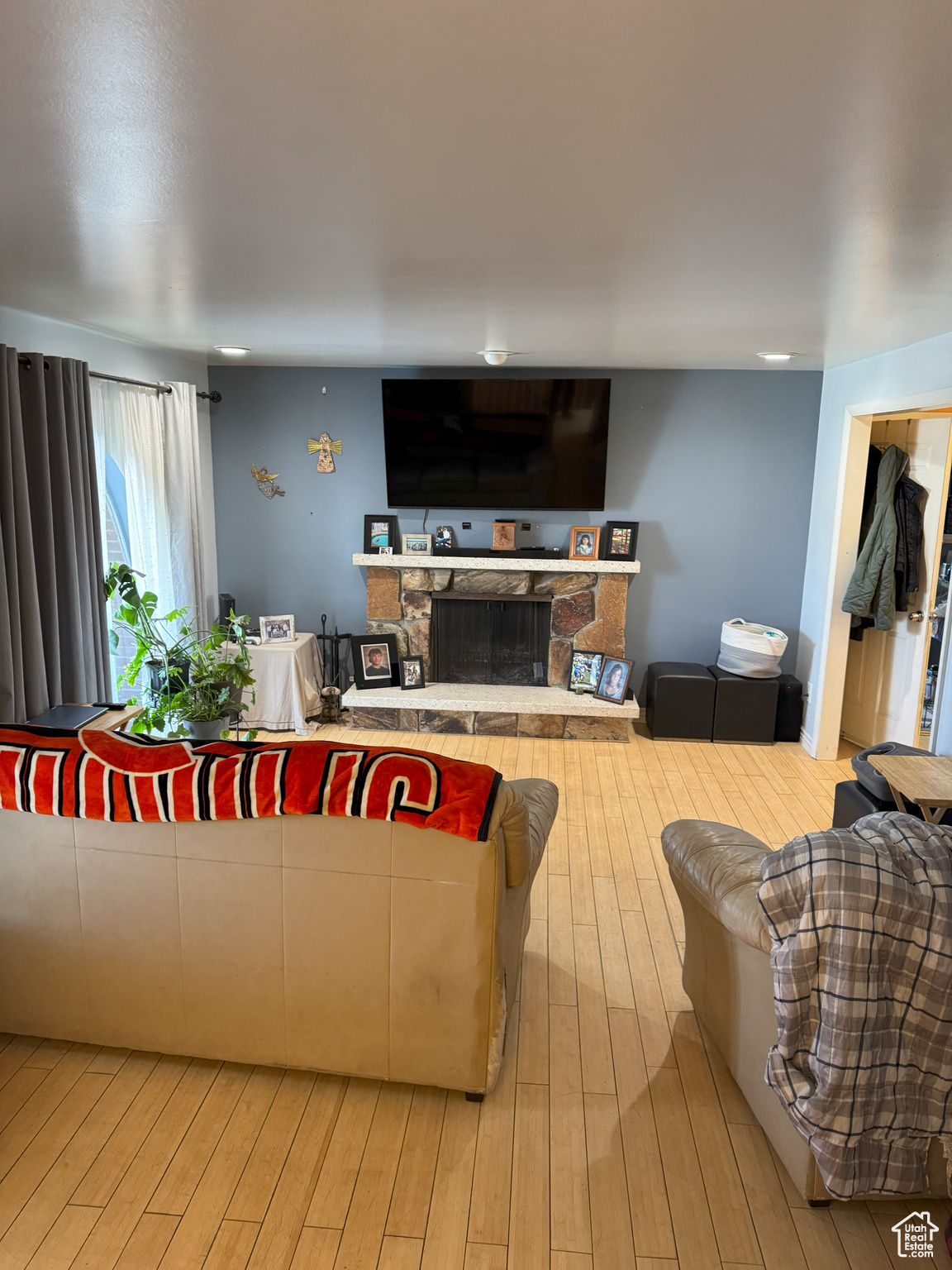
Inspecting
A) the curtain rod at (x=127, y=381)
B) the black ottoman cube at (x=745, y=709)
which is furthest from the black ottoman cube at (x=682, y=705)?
the curtain rod at (x=127, y=381)

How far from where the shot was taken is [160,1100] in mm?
2309

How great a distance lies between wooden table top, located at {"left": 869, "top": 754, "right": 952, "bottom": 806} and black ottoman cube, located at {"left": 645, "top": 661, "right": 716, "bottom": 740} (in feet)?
7.52

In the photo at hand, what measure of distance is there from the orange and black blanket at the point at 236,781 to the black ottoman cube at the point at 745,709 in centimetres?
382

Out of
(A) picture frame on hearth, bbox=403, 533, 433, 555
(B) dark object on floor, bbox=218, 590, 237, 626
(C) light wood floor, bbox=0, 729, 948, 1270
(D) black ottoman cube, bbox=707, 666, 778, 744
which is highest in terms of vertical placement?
(A) picture frame on hearth, bbox=403, 533, 433, 555

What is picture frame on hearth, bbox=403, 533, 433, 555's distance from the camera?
232 inches

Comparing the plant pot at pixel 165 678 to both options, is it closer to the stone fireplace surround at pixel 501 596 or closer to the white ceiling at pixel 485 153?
the stone fireplace surround at pixel 501 596

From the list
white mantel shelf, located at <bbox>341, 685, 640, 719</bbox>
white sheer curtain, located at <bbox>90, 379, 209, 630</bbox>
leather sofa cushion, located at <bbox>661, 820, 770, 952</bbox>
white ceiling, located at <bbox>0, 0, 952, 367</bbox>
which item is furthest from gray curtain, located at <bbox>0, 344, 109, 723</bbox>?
leather sofa cushion, located at <bbox>661, 820, 770, 952</bbox>

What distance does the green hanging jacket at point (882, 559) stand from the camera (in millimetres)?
4957

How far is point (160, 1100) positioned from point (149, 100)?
245 centimetres

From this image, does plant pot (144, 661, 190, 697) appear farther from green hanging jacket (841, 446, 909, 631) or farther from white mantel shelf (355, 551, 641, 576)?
green hanging jacket (841, 446, 909, 631)

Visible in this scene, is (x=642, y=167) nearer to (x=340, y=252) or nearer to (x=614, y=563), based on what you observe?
(x=340, y=252)

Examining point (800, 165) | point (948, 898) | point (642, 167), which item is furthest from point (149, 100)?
point (948, 898)

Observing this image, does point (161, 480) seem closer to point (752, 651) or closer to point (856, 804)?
point (752, 651)

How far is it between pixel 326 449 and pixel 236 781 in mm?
4256
